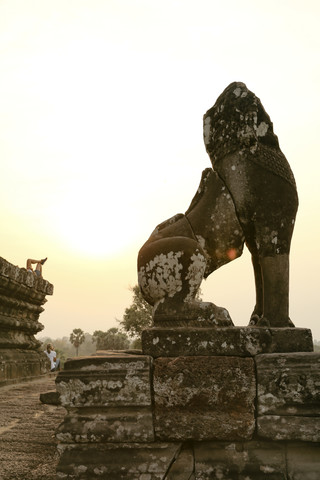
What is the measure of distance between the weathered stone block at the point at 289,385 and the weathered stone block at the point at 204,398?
7 centimetres

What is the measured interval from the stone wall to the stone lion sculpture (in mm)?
4255

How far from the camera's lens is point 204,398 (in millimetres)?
2703

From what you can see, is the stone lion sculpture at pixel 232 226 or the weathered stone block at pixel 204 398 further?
the stone lion sculpture at pixel 232 226

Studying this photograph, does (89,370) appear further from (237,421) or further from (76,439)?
(237,421)

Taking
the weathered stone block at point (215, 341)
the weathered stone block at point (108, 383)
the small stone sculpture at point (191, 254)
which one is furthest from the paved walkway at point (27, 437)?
the small stone sculpture at point (191, 254)

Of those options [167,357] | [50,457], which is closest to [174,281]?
[167,357]

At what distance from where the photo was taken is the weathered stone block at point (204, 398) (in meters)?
2.66

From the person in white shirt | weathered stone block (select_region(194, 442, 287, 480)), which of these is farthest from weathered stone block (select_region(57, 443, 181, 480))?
the person in white shirt

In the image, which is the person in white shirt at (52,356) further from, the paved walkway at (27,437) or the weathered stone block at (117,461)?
the weathered stone block at (117,461)

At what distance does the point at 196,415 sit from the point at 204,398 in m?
0.11

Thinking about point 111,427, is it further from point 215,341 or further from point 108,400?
point 215,341

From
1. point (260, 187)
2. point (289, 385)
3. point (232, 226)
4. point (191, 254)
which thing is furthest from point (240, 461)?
point (260, 187)

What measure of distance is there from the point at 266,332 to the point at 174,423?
790 mm

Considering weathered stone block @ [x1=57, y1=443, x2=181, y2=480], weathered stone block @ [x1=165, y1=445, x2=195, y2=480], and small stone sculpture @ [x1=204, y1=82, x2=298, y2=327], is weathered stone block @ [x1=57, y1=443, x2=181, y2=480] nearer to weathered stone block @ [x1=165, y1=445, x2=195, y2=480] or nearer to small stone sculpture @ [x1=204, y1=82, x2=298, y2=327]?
weathered stone block @ [x1=165, y1=445, x2=195, y2=480]
